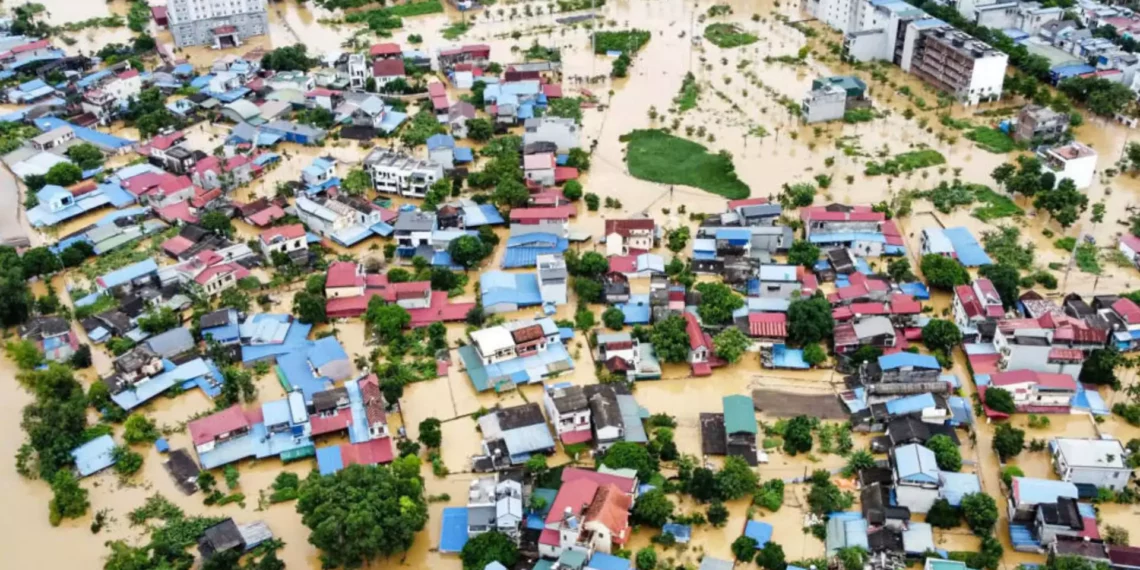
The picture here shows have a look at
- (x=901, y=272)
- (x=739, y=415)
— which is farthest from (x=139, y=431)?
(x=901, y=272)

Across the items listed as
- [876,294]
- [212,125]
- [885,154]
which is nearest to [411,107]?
[212,125]

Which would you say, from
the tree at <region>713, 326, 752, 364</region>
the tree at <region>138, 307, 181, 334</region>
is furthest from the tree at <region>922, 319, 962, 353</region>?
the tree at <region>138, 307, 181, 334</region>

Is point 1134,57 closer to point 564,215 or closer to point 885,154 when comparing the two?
point 885,154

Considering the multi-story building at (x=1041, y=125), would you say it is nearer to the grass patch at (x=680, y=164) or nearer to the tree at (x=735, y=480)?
the grass patch at (x=680, y=164)

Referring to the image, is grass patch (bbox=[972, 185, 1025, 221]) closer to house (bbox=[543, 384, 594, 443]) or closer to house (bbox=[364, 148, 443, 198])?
house (bbox=[543, 384, 594, 443])

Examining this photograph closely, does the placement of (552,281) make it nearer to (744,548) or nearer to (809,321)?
(809,321)

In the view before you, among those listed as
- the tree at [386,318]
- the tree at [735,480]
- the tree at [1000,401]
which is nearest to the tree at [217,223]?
the tree at [386,318]

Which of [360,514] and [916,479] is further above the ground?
[360,514]
